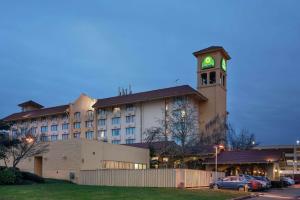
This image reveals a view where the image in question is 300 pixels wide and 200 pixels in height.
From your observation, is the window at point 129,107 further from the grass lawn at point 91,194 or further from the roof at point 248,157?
the grass lawn at point 91,194

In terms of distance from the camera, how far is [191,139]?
220 feet

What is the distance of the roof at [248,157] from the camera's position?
56.1 meters

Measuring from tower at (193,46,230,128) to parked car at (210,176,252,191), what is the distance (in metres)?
47.0

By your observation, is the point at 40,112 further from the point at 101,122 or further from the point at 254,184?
the point at 254,184

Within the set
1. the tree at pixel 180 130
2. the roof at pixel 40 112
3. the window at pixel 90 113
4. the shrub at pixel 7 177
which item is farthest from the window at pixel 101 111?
the shrub at pixel 7 177

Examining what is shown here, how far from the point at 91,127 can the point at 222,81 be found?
100ft

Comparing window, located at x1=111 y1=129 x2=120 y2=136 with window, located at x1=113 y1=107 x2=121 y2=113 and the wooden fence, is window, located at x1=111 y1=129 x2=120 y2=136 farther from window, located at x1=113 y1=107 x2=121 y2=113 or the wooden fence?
the wooden fence

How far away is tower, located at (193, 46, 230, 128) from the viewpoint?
291 ft

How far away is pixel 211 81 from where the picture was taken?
91188mm

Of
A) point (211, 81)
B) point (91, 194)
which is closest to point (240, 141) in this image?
point (211, 81)

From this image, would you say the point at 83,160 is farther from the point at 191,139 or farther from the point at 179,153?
the point at 191,139

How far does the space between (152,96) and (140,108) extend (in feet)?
16.2

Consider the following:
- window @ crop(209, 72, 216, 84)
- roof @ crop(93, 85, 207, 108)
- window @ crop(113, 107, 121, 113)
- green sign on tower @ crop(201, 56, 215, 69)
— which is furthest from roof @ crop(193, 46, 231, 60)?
window @ crop(113, 107, 121, 113)

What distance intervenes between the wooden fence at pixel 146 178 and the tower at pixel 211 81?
45.3m
